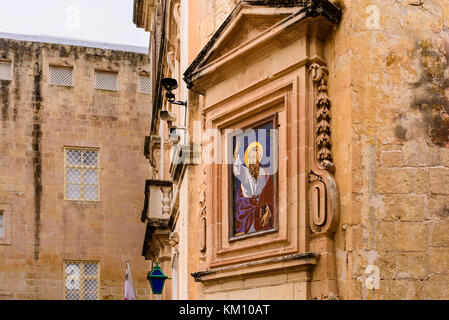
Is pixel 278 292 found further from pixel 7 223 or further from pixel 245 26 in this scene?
pixel 7 223

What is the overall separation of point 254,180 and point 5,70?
1937 cm

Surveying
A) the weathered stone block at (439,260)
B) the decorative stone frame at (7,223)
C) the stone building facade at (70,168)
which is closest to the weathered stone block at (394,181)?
the weathered stone block at (439,260)

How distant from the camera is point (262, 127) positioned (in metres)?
9.80

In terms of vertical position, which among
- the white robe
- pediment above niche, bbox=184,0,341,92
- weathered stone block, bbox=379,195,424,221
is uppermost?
pediment above niche, bbox=184,0,341,92

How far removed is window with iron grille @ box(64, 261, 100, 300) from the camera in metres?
26.4

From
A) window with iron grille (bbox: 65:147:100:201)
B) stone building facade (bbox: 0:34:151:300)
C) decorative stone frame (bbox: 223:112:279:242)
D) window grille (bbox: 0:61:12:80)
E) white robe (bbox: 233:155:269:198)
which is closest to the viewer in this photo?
decorative stone frame (bbox: 223:112:279:242)

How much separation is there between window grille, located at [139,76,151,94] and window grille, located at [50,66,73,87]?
7.78 feet

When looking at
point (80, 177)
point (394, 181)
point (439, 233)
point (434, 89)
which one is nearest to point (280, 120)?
point (394, 181)

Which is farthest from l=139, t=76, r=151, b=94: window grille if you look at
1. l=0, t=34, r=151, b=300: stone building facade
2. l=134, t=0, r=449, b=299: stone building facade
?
l=134, t=0, r=449, b=299: stone building facade

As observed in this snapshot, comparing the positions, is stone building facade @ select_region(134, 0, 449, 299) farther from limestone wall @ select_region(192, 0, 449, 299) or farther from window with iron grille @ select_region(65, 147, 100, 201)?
window with iron grille @ select_region(65, 147, 100, 201)

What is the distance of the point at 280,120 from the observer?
9.46 metres
